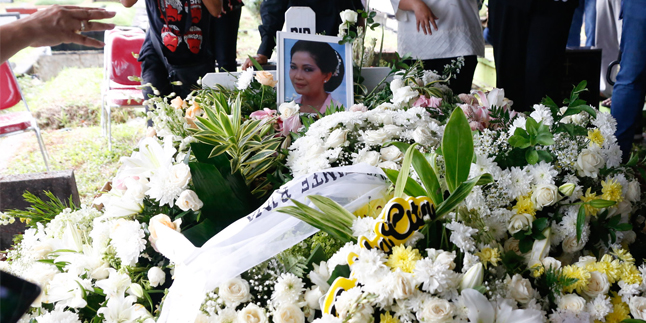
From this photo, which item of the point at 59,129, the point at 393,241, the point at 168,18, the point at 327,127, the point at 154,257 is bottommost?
the point at 59,129

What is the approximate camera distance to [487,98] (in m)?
1.30

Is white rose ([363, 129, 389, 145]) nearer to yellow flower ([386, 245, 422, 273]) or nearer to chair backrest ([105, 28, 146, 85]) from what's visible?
yellow flower ([386, 245, 422, 273])

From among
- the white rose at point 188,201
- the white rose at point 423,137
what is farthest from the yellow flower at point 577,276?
the white rose at point 188,201

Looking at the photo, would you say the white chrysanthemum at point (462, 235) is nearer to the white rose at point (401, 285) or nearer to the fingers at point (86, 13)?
the white rose at point (401, 285)

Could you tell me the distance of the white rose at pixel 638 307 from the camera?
0.71 m

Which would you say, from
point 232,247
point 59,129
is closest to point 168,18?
point 232,247

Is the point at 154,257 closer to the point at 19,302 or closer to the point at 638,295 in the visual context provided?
the point at 19,302

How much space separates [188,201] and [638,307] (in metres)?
0.75

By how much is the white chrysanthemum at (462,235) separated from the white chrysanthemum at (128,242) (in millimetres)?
545

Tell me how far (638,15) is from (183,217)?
2.35m

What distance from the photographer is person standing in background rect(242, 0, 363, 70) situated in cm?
208

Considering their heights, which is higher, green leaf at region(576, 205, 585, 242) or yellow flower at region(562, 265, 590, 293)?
green leaf at region(576, 205, 585, 242)

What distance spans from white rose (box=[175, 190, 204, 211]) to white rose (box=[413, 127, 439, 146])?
0.43 meters

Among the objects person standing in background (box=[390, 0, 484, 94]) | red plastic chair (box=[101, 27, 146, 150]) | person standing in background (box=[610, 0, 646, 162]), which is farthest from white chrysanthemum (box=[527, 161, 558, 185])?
red plastic chair (box=[101, 27, 146, 150])
